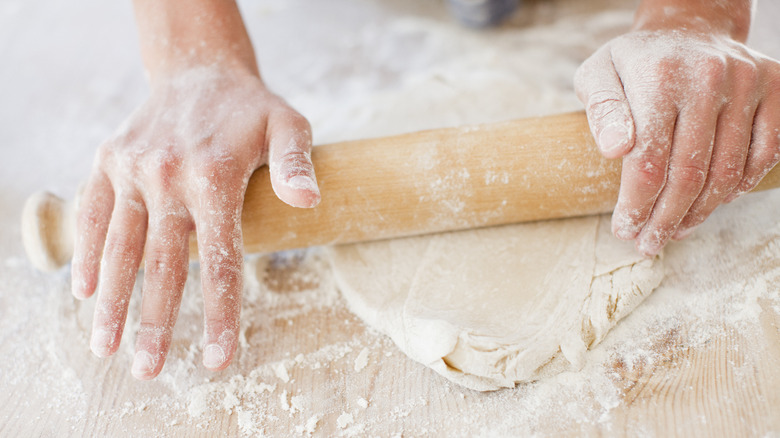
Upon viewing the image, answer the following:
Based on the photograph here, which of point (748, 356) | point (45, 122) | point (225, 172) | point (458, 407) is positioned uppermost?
point (225, 172)

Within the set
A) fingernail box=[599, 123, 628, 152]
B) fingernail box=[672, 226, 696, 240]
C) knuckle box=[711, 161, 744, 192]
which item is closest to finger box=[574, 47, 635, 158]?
fingernail box=[599, 123, 628, 152]

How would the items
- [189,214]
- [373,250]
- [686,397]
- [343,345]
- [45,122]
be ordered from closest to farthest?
[686,397], [189,214], [343,345], [373,250], [45,122]

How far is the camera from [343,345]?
1.46 meters

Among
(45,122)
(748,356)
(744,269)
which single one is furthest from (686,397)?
(45,122)

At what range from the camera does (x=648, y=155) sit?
3.92 ft

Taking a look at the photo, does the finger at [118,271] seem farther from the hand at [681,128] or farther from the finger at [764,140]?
the finger at [764,140]

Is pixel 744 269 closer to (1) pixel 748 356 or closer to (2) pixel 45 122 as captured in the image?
(1) pixel 748 356

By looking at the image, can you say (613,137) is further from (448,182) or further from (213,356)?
(213,356)

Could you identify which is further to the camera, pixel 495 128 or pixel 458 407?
pixel 495 128

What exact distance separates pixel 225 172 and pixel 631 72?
955 millimetres

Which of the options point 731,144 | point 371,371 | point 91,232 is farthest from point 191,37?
point 731,144

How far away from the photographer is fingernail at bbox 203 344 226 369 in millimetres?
1197

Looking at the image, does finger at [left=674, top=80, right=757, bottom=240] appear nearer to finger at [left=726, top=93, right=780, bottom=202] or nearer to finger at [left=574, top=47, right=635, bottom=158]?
finger at [left=726, top=93, right=780, bottom=202]

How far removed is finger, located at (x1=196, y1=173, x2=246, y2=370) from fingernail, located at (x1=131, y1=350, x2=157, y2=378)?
0.11 meters
